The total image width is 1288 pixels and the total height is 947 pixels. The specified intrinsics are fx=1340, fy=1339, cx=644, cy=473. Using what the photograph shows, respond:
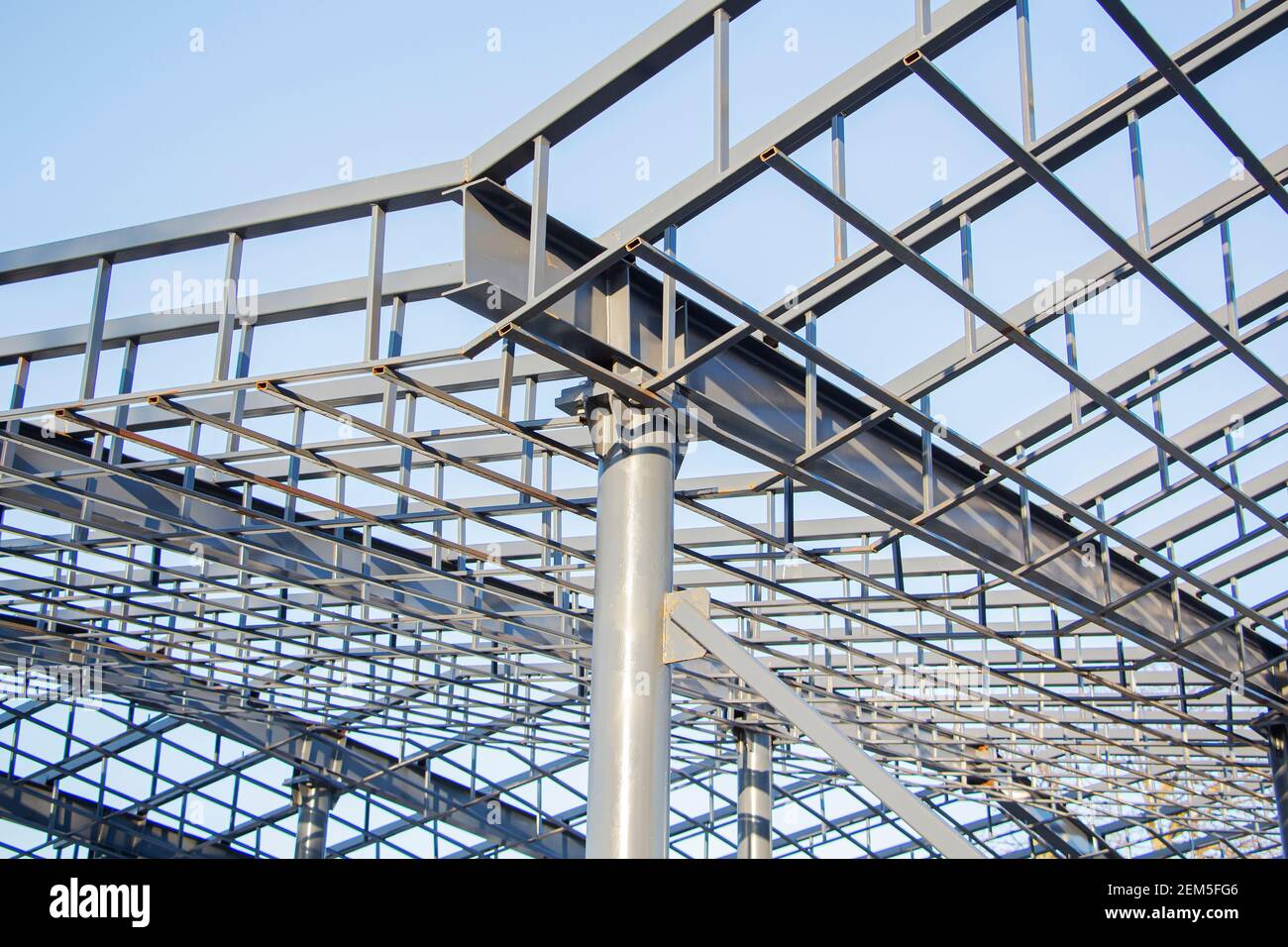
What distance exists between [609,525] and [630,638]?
1.17 metres

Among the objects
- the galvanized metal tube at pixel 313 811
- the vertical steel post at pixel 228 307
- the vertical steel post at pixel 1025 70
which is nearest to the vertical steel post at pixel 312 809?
the galvanized metal tube at pixel 313 811

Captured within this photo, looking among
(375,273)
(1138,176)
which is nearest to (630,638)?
(375,273)

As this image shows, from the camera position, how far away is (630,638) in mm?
12352

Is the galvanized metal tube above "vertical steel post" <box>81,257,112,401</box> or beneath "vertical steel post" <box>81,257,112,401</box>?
beneath

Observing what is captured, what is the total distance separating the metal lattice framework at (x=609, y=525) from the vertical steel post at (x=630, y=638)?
0.65 ft

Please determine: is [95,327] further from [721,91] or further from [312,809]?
[312,809]

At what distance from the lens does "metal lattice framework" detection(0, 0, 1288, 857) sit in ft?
40.5

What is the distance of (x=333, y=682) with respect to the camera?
95.4 feet

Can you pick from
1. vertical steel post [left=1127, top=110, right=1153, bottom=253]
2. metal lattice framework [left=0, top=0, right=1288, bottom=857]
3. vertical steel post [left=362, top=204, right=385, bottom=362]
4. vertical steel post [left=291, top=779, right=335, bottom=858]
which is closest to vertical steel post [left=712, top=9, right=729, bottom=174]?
metal lattice framework [left=0, top=0, right=1288, bottom=857]

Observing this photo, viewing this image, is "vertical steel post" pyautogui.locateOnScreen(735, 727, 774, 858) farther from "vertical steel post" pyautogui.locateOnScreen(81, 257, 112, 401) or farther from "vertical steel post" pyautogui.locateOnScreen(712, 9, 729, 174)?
"vertical steel post" pyautogui.locateOnScreen(712, 9, 729, 174)

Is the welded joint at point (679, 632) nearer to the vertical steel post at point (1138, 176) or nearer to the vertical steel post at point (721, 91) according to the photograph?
the vertical steel post at point (721, 91)

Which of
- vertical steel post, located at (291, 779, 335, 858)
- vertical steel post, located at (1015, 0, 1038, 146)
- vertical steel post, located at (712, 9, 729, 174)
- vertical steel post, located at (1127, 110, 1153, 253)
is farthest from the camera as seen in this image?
vertical steel post, located at (291, 779, 335, 858)

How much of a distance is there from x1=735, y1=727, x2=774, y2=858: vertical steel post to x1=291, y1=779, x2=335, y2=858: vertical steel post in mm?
13459

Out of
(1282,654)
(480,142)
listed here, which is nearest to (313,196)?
(480,142)
